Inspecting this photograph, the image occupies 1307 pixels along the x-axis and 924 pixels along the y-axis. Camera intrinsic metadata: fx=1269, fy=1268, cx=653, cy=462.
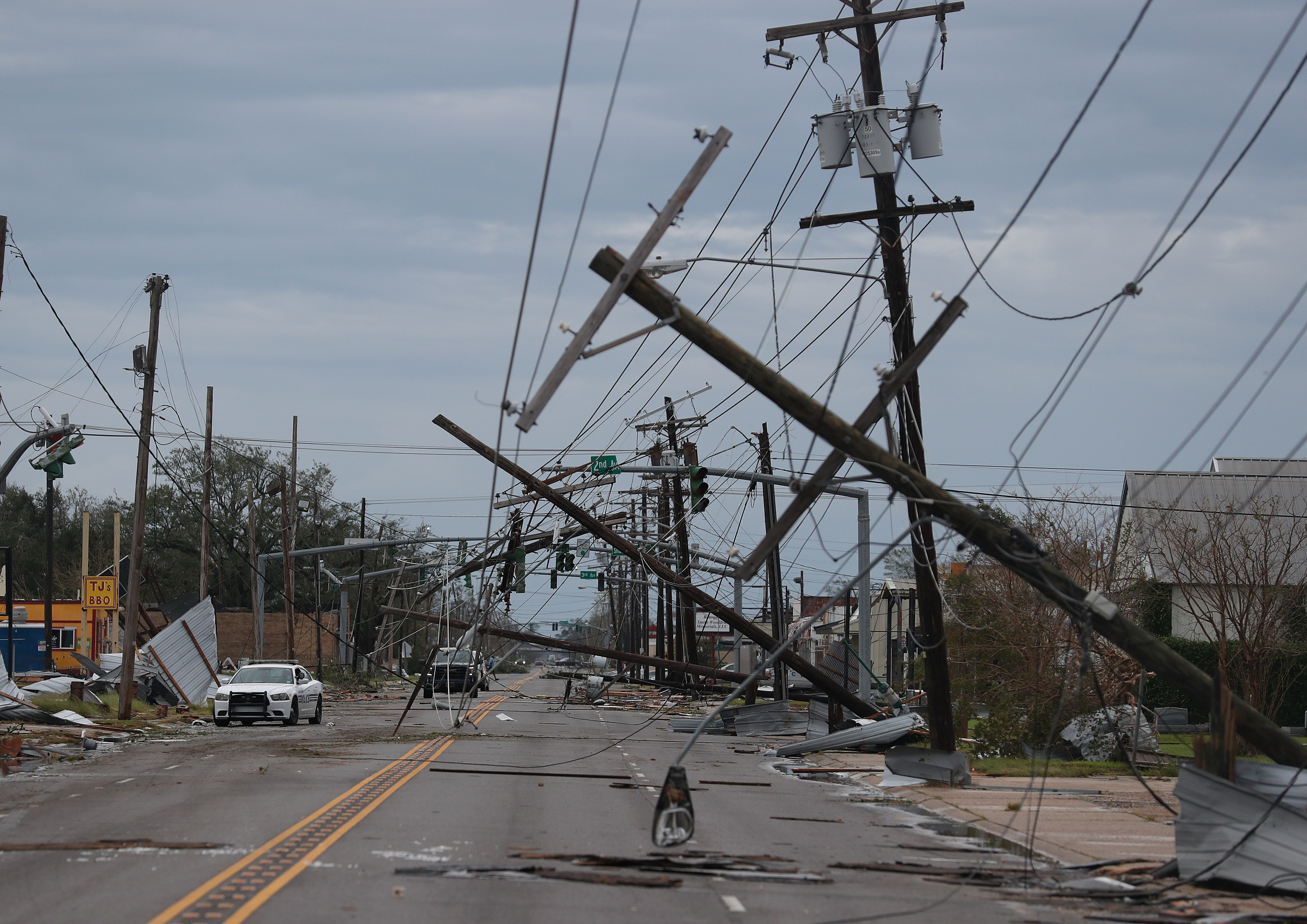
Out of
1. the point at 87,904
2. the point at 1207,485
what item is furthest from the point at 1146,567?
the point at 87,904

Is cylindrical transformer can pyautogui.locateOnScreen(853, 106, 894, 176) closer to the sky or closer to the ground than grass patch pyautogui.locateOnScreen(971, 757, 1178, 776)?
closer to the sky

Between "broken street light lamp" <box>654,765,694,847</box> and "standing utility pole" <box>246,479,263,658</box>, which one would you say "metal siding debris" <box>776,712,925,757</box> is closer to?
"broken street light lamp" <box>654,765,694,847</box>

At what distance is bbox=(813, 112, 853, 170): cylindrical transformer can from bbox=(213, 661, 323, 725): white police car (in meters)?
22.4

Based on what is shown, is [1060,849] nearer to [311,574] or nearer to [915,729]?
[915,729]

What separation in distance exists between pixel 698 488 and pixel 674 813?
16.9 metres

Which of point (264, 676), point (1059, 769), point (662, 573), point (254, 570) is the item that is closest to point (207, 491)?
point (254, 570)

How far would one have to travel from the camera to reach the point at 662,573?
102 feet

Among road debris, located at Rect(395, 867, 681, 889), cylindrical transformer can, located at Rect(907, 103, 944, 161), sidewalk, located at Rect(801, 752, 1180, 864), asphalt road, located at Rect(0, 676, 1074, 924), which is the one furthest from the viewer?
cylindrical transformer can, located at Rect(907, 103, 944, 161)

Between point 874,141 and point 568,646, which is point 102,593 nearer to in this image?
point 568,646

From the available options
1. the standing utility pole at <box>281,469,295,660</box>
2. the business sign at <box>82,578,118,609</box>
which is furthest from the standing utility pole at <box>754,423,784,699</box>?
the business sign at <box>82,578,118,609</box>

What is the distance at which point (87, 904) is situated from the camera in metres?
8.74

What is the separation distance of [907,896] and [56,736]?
68.3 feet

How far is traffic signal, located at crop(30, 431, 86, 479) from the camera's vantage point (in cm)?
2391

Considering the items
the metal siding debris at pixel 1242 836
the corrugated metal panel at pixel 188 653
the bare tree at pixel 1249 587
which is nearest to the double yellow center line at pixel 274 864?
the metal siding debris at pixel 1242 836
